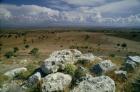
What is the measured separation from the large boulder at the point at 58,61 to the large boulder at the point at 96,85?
2335 millimetres

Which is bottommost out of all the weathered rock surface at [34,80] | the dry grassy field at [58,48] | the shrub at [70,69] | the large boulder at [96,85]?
the dry grassy field at [58,48]

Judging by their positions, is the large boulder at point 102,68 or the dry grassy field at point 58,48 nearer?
the large boulder at point 102,68

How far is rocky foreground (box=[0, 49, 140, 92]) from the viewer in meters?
12.9

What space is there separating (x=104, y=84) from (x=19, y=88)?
176 inches

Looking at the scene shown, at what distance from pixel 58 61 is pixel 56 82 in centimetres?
224

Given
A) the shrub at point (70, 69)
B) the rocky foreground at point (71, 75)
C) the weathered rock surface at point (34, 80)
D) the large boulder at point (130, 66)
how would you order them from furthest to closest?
the large boulder at point (130, 66)
the shrub at point (70, 69)
the weathered rock surface at point (34, 80)
the rocky foreground at point (71, 75)

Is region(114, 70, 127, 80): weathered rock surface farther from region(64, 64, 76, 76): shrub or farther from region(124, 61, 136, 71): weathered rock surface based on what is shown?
region(64, 64, 76, 76): shrub

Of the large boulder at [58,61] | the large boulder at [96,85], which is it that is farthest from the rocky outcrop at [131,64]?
the large boulder at [58,61]

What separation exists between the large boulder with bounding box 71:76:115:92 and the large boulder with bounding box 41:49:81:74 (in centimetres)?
234

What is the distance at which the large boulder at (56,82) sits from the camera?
43.0 ft

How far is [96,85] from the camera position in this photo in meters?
12.7

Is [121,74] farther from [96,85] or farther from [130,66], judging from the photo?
[96,85]

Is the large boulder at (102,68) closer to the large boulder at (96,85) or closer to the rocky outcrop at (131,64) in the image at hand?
the rocky outcrop at (131,64)

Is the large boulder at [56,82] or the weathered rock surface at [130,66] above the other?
the weathered rock surface at [130,66]
